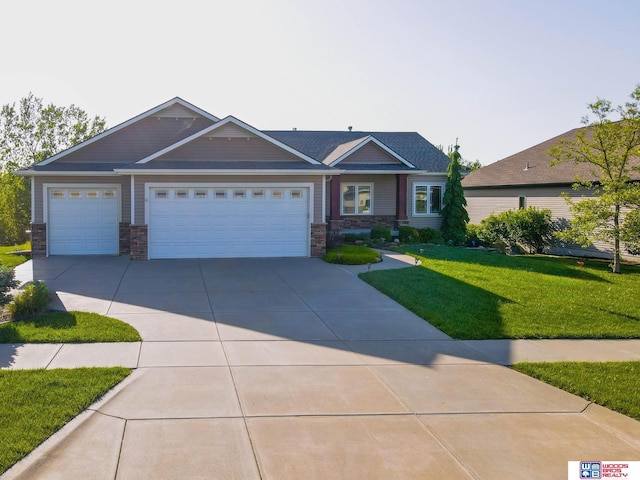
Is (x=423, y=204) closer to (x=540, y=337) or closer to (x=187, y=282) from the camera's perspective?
(x=187, y=282)

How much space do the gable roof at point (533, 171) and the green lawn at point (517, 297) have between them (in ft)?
16.2

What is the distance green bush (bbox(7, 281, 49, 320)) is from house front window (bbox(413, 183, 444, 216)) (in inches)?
779

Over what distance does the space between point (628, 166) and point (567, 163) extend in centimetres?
444

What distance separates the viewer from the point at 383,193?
1087 inches

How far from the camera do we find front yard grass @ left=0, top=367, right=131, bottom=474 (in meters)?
5.38

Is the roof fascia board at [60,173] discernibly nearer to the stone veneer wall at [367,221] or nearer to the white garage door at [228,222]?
the white garage door at [228,222]

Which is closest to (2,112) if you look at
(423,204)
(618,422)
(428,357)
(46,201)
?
(46,201)

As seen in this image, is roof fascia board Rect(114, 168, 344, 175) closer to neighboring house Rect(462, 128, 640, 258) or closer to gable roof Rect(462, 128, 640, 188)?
neighboring house Rect(462, 128, 640, 258)

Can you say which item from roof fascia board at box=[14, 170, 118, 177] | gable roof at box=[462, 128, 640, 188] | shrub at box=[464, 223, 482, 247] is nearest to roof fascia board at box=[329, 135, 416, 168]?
shrub at box=[464, 223, 482, 247]

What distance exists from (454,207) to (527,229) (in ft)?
13.3

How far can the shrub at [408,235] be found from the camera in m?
25.6

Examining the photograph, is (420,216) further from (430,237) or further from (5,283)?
(5,283)
